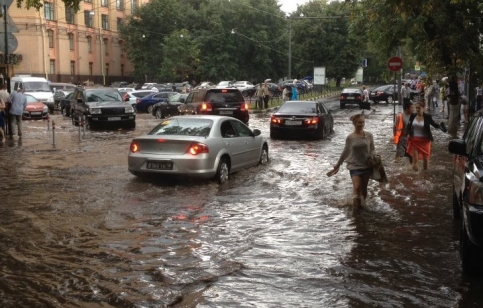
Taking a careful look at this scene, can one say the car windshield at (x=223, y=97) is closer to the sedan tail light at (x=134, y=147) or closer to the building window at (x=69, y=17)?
the sedan tail light at (x=134, y=147)

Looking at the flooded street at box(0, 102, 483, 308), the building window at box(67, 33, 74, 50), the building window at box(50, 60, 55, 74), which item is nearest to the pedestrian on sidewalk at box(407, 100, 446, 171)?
the flooded street at box(0, 102, 483, 308)

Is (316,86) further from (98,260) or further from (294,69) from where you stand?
(98,260)

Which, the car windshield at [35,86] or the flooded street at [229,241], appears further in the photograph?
the car windshield at [35,86]

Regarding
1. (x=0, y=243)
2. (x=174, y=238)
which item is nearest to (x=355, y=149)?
(x=174, y=238)

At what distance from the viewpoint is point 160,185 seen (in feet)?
40.0

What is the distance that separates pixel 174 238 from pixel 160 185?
163 inches

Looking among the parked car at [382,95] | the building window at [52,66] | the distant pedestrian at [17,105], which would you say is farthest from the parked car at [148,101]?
the building window at [52,66]

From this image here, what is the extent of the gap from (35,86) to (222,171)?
101ft

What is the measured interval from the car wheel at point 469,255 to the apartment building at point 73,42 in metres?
52.1

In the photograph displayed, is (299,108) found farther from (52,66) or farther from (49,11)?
(49,11)

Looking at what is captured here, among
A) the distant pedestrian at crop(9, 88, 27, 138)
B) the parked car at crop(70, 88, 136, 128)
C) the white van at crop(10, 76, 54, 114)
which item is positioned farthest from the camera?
the white van at crop(10, 76, 54, 114)

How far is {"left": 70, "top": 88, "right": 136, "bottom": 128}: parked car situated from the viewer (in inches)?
1016

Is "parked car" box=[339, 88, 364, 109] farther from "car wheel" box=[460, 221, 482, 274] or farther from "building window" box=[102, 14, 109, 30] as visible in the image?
"car wheel" box=[460, 221, 482, 274]

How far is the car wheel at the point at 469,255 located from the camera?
6.25m
